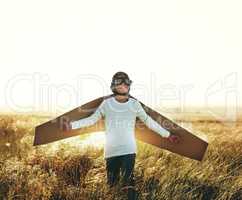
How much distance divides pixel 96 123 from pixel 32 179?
1323 mm

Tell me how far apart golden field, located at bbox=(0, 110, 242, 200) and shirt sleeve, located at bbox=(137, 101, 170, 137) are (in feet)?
1.47

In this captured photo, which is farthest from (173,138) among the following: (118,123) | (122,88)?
(122,88)

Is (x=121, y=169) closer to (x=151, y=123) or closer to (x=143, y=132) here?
(x=151, y=123)

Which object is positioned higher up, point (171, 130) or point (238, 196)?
point (171, 130)

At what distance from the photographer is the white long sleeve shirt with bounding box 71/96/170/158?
5898 millimetres

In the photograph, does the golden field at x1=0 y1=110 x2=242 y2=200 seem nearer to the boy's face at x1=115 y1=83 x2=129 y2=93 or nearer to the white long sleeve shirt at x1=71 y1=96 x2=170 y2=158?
the white long sleeve shirt at x1=71 y1=96 x2=170 y2=158

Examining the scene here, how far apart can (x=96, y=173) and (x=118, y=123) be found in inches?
34.6

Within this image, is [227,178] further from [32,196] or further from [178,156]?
[32,196]

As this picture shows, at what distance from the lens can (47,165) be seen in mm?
6555

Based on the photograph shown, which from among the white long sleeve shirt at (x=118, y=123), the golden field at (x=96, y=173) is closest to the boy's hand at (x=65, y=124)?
the golden field at (x=96, y=173)

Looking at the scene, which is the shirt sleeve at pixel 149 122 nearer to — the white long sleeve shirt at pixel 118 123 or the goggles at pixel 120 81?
the white long sleeve shirt at pixel 118 123

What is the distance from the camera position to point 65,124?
6773mm

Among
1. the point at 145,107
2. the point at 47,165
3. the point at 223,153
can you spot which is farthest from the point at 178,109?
the point at 47,165

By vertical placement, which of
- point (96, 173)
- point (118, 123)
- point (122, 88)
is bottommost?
point (96, 173)
